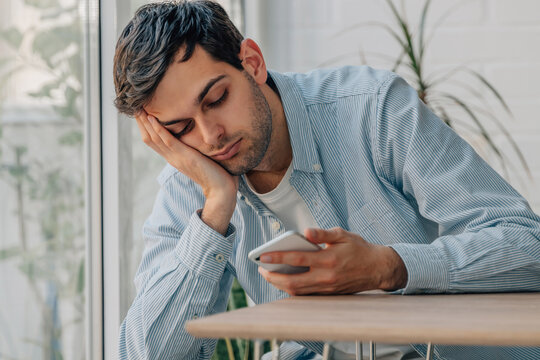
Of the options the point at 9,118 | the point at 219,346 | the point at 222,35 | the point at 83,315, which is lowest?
the point at 219,346

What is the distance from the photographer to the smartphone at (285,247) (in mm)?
1086

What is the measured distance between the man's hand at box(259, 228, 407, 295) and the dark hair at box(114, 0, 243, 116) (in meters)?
0.54

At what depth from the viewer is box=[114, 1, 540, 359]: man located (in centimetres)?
142

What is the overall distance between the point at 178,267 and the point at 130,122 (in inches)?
27.3

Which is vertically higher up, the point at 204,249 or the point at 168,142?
the point at 168,142

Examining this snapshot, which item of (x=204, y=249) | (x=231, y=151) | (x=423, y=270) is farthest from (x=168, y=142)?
(x=423, y=270)

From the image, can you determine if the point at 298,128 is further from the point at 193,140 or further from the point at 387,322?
the point at 387,322

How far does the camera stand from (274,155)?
1653mm

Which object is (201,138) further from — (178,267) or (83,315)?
(83,315)

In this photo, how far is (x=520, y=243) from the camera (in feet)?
4.17

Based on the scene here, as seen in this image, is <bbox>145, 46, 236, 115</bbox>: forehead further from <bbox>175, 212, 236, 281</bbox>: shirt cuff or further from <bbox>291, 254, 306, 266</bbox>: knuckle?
<bbox>291, 254, 306, 266</bbox>: knuckle

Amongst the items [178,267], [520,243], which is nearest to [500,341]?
[520,243]

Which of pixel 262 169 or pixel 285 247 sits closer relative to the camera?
pixel 285 247

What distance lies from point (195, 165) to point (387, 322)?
0.87m
